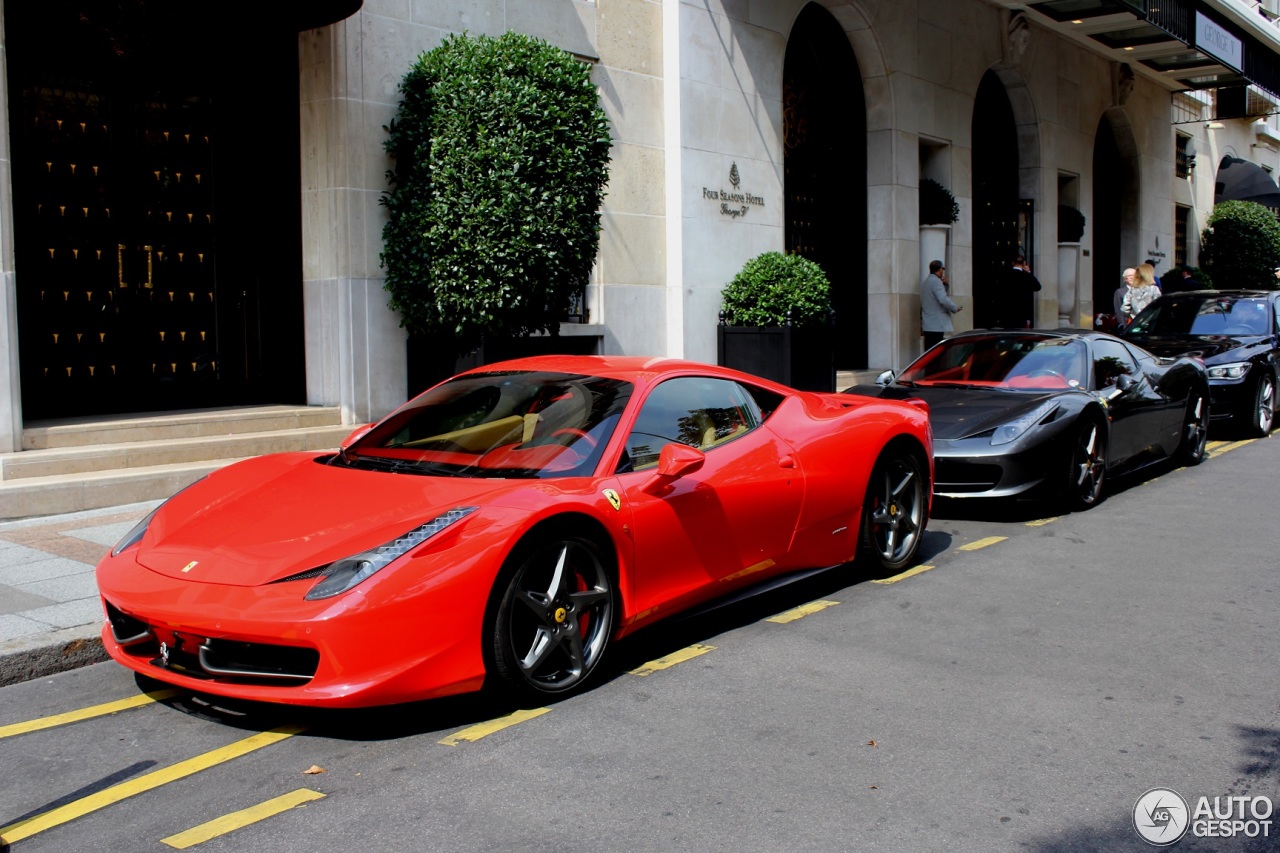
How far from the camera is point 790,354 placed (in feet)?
46.6

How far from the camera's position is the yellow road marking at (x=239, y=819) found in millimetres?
3549

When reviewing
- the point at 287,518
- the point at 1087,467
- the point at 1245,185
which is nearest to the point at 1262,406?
the point at 1087,467

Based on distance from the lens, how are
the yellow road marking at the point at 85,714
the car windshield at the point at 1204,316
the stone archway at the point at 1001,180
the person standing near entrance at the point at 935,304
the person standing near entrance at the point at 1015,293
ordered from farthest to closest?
the stone archway at the point at 1001,180
the person standing near entrance at the point at 1015,293
the person standing near entrance at the point at 935,304
the car windshield at the point at 1204,316
the yellow road marking at the point at 85,714

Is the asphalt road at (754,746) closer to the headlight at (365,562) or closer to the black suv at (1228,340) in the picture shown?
the headlight at (365,562)

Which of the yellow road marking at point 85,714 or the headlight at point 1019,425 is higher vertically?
the headlight at point 1019,425

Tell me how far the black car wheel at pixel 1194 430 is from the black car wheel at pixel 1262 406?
2429 mm

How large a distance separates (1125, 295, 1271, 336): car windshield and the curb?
12.4 meters

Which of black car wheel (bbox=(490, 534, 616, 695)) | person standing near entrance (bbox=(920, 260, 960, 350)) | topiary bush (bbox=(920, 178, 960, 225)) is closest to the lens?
black car wheel (bbox=(490, 534, 616, 695))

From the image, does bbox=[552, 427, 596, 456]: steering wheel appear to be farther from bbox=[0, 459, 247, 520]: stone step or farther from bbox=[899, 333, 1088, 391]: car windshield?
bbox=[899, 333, 1088, 391]: car windshield

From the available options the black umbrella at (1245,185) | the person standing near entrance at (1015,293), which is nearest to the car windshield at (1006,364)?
the person standing near entrance at (1015,293)

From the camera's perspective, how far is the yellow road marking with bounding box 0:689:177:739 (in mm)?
4652

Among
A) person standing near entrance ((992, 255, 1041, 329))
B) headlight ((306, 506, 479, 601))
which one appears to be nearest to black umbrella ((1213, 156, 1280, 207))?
person standing near entrance ((992, 255, 1041, 329))

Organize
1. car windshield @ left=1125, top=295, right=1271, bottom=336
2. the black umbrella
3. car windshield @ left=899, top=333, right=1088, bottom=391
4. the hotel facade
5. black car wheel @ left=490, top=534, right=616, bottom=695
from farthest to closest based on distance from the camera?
the black umbrella, car windshield @ left=1125, top=295, right=1271, bottom=336, the hotel facade, car windshield @ left=899, top=333, right=1088, bottom=391, black car wheel @ left=490, top=534, right=616, bottom=695
